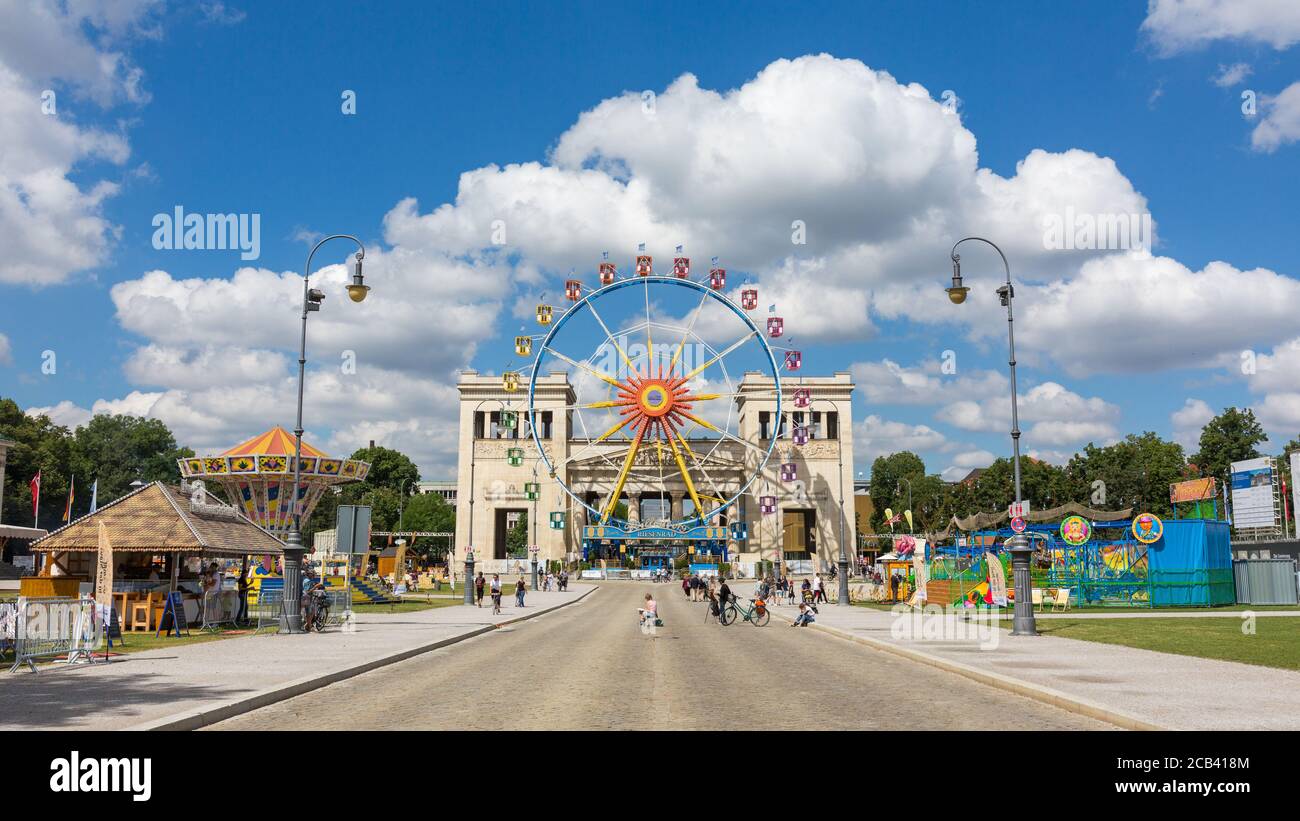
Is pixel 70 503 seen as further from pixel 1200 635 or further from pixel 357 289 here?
pixel 1200 635

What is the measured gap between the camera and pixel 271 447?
5584 centimetres

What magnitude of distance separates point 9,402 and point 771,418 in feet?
288

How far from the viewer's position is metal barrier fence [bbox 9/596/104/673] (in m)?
16.6

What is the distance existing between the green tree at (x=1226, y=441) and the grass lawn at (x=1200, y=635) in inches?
2525

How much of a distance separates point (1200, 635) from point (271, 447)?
158 ft

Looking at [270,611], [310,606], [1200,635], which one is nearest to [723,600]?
[310,606]

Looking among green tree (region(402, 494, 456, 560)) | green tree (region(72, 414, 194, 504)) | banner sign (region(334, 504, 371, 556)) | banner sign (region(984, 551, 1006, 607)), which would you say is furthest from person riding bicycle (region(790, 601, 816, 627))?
green tree (region(72, 414, 194, 504))

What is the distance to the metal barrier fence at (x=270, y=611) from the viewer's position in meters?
26.0

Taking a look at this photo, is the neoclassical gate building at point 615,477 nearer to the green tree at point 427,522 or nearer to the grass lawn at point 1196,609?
the green tree at point 427,522

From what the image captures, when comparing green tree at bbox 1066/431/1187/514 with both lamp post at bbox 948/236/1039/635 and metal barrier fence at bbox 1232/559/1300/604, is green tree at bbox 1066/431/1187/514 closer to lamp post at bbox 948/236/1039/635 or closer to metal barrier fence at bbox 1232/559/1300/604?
metal barrier fence at bbox 1232/559/1300/604

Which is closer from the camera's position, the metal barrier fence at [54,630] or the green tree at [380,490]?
the metal barrier fence at [54,630]

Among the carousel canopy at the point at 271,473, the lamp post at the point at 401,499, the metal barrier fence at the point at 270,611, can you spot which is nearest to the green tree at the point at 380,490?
the lamp post at the point at 401,499

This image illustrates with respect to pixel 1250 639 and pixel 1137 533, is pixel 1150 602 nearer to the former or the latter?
pixel 1137 533
